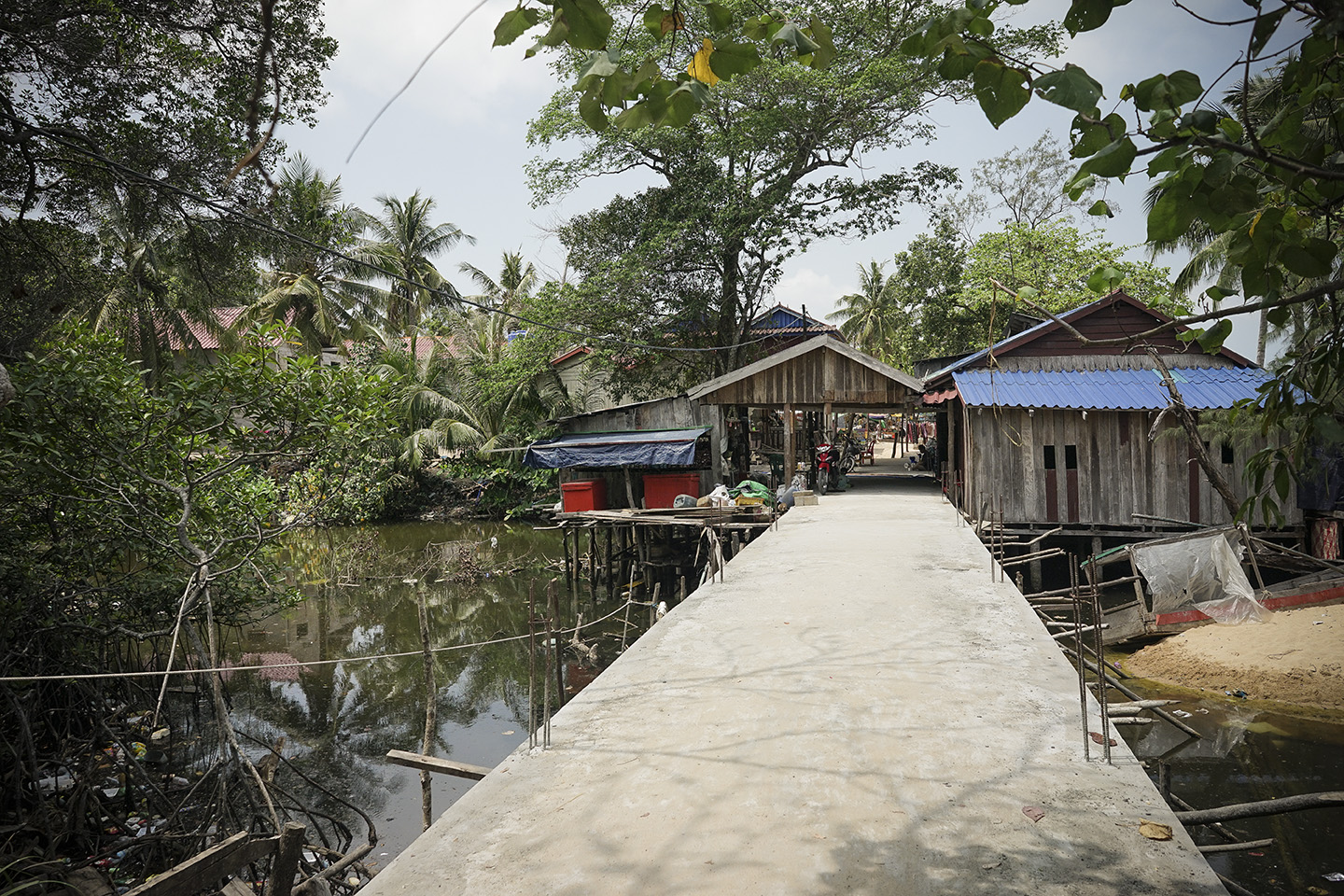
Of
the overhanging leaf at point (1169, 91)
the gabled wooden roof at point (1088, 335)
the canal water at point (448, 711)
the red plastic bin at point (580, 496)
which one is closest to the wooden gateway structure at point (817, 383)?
the gabled wooden roof at point (1088, 335)

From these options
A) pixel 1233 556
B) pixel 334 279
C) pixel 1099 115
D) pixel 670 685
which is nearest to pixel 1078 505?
pixel 1233 556

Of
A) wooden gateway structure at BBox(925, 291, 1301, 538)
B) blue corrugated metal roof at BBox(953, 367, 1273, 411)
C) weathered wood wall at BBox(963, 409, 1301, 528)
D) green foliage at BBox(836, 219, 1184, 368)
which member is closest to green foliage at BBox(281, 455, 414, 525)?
blue corrugated metal roof at BBox(953, 367, 1273, 411)

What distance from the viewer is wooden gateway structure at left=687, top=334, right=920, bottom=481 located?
667 inches

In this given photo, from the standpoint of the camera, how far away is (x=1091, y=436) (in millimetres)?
15148

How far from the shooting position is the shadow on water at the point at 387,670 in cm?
1009

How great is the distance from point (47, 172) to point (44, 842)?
6.47 metres

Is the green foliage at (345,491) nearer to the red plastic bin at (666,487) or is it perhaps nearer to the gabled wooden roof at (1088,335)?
the red plastic bin at (666,487)

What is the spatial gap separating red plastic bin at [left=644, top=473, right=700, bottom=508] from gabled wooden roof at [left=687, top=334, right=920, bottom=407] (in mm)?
2193

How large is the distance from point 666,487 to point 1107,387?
9.31m

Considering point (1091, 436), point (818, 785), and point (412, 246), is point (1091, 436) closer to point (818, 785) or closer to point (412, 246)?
point (818, 785)

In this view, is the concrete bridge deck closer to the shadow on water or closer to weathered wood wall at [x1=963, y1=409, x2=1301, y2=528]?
the shadow on water

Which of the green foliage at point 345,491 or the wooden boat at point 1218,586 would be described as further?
the wooden boat at point 1218,586

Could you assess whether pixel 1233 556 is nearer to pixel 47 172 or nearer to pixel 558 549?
pixel 47 172

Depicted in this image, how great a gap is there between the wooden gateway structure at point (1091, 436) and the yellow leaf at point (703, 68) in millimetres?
13056
